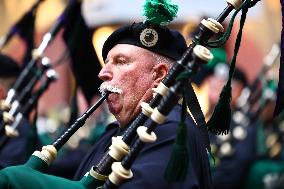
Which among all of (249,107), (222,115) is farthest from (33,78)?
(222,115)

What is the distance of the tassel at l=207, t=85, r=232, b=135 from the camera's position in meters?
3.41

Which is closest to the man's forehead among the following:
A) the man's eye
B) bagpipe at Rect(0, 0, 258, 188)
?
the man's eye

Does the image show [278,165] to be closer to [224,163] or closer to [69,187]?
[224,163]

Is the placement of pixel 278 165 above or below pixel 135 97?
below

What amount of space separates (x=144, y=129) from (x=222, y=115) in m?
0.48

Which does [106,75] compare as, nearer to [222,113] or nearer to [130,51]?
[130,51]

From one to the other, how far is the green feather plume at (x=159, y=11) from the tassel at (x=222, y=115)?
0.66 meters

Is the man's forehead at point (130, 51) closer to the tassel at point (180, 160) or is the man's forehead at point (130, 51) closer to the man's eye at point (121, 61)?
the man's eye at point (121, 61)

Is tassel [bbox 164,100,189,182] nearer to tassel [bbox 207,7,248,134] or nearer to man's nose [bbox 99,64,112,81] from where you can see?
tassel [bbox 207,7,248,134]

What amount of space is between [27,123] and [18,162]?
77 cm

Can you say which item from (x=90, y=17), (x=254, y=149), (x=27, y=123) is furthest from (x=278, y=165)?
(x=90, y=17)

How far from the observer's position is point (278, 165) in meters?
8.88

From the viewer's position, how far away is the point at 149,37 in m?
4.06

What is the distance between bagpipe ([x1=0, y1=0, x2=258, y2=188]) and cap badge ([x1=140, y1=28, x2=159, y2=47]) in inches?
32.4
